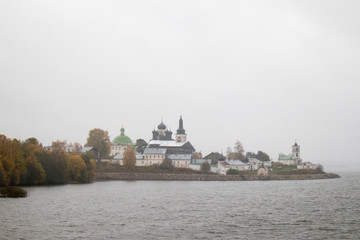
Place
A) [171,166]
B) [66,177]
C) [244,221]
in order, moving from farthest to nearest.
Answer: [171,166], [66,177], [244,221]

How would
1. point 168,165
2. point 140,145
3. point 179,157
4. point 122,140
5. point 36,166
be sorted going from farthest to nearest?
1. point 122,140
2. point 140,145
3. point 179,157
4. point 168,165
5. point 36,166

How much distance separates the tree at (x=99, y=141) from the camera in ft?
407

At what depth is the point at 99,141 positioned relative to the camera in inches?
4899

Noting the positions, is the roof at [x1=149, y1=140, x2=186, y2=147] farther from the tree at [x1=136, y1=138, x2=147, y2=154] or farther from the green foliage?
the green foliage

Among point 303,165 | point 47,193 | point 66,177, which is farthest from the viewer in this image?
point 303,165

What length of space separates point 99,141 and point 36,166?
59027mm

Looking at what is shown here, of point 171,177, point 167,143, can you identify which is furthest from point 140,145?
point 171,177

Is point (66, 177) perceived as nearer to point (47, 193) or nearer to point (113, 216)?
point (47, 193)

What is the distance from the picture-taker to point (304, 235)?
30.1 meters

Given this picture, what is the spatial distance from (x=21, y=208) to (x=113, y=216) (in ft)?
31.9

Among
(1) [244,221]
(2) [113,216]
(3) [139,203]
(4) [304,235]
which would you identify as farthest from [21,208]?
(4) [304,235]

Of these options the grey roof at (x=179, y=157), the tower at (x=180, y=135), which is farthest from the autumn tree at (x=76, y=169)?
the tower at (x=180, y=135)

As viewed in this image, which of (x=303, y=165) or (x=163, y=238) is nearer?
(x=163, y=238)

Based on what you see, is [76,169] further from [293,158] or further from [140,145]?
[293,158]
